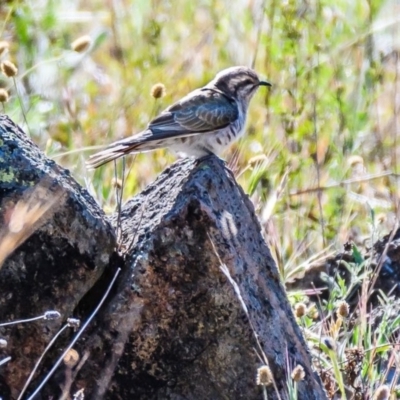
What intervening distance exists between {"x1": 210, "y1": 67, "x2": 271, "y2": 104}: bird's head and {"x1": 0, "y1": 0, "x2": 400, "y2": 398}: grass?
15.2 inches

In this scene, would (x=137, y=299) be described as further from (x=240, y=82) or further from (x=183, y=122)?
(x=240, y=82)

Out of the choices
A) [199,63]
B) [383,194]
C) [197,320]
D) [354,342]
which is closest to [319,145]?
[383,194]

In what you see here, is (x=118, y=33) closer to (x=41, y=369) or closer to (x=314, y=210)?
(x=314, y=210)

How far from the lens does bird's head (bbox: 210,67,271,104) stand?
7359 mm

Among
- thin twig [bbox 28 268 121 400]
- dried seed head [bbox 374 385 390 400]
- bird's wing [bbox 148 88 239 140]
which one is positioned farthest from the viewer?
bird's wing [bbox 148 88 239 140]

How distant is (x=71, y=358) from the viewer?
4.22 m

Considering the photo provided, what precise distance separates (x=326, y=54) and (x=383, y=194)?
1190 mm

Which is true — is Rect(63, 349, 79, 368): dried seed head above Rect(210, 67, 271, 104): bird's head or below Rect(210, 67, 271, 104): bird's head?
below

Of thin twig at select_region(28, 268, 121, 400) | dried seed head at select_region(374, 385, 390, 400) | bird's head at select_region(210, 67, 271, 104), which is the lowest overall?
dried seed head at select_region(374, 385, 390, 400)

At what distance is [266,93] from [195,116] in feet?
8.09

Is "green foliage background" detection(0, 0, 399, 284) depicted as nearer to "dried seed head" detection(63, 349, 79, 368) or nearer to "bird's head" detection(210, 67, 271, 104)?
"bird's head" detection(210, 67, 271, 104)

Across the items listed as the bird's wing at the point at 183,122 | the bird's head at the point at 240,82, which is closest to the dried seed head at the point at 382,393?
the bird's wing at the point at 183,122

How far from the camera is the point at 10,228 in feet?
13.3

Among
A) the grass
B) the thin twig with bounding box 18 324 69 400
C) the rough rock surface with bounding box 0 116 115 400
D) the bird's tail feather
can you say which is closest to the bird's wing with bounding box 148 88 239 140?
the bird's tail feather
